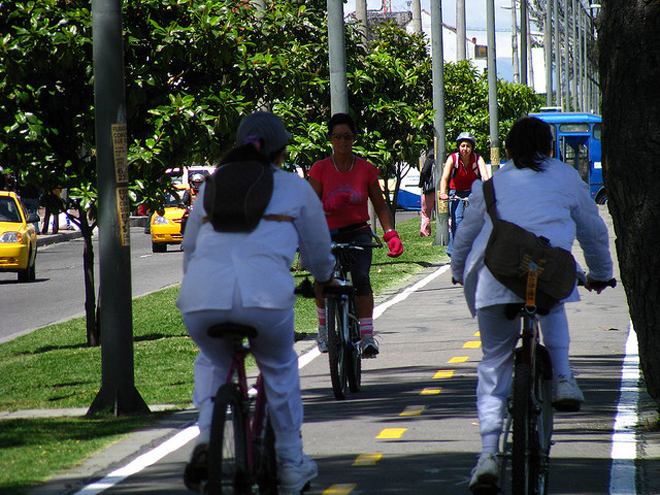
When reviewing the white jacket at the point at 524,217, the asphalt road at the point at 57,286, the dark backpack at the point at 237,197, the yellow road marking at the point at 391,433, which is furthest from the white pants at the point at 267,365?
the asphalt road at the point at 57,286

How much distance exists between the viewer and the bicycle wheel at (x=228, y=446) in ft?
13.3

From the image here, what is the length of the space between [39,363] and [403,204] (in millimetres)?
46275

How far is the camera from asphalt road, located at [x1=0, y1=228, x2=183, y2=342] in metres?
15.2

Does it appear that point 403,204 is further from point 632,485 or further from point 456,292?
point 632,485

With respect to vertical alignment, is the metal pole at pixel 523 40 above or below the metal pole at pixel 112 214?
above

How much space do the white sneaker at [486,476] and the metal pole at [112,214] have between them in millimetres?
3536

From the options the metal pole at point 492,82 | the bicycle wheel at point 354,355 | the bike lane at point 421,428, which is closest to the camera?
the bike lane at point 421,428

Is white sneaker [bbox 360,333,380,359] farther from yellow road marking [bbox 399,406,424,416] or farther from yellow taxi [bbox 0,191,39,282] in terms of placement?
yellow taxi [bbox 0,191,39,282]

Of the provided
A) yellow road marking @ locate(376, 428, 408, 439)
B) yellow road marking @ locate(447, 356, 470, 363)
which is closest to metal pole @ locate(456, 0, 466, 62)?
yellow road marking @ locate(447, 356, 470, 363)

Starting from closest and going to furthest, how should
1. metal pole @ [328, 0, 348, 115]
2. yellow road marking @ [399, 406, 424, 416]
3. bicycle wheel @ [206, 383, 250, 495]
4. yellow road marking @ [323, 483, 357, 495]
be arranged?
bicycle wheel @ [206, 383, 250, 495] → yellow road marking @ [323, 483, 357, 495] → yellow road marking @ [399, 406, 424, 416] → metal pole @ [328, 0, 348, 115]

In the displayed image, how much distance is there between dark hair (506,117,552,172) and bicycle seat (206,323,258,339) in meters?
1.63

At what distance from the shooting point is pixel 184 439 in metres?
6.83

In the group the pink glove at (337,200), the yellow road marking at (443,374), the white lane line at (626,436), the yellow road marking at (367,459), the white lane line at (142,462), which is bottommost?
the yellow road marking at (443,374)

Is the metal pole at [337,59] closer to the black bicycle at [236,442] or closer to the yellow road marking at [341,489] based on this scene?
the yellow road marking at [341,489]
